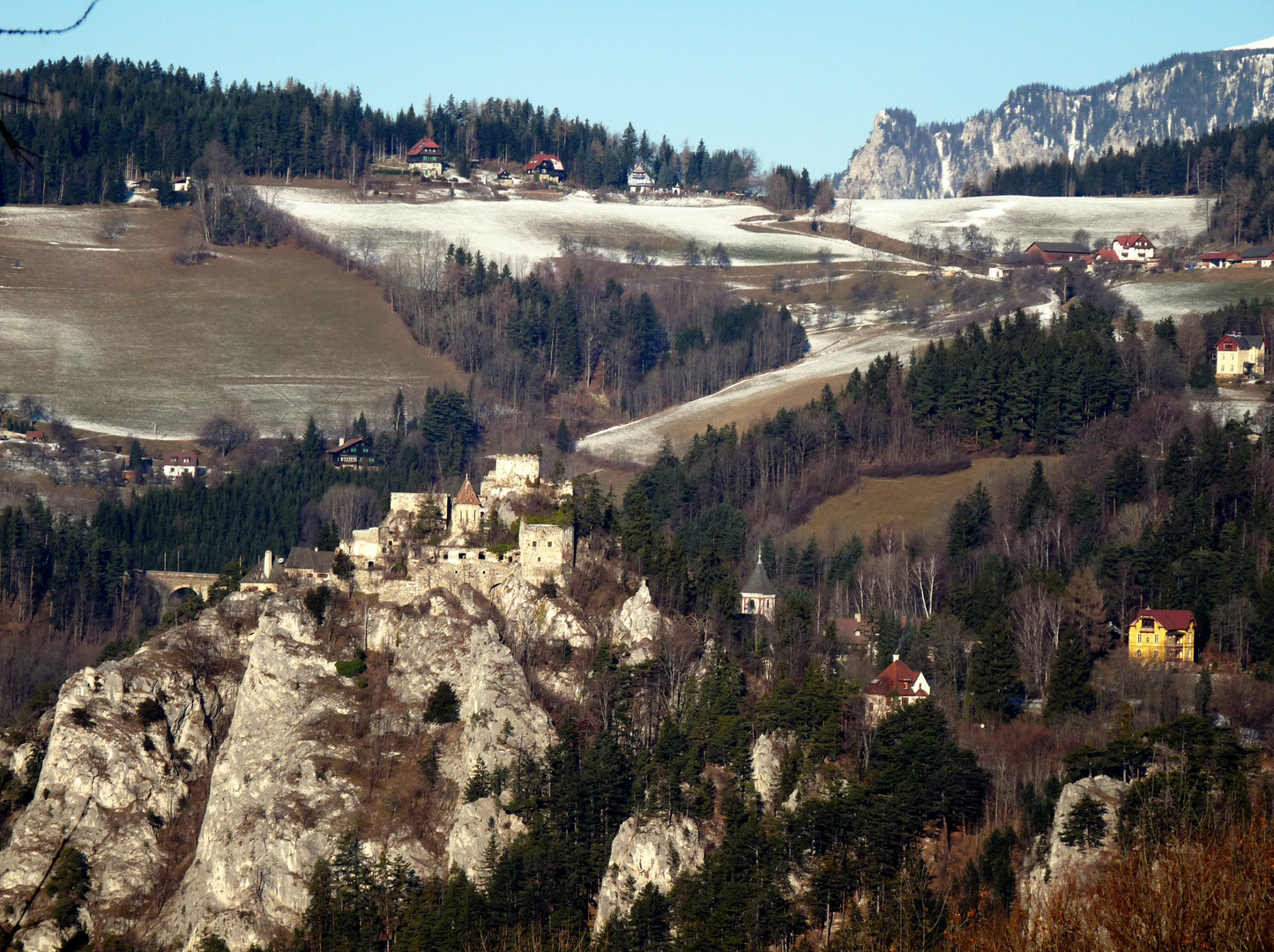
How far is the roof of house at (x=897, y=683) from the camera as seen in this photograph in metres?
76.2

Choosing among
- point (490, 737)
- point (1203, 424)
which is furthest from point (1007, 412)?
point (490, 737)

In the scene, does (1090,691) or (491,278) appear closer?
(1090,691)

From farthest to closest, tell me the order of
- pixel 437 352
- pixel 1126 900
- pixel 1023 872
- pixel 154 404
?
pixel 437 352
pixel 154 404
pixel 1023 872
pixel 1126 900

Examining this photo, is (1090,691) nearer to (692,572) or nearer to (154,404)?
(692,572)

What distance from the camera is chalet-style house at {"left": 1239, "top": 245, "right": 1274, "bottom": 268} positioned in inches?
6663

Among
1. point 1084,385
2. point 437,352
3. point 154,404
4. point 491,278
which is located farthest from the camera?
point 491,278

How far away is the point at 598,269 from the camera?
197 m

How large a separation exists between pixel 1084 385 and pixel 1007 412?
5.13 m

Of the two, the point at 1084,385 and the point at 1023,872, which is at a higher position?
the point at 1084,385

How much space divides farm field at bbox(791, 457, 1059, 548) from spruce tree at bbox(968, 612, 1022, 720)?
30.0 metres

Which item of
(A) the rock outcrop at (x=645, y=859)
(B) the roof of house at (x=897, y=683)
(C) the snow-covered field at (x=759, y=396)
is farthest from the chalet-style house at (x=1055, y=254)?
(A) the rock outcrop at (x=645, y=859)

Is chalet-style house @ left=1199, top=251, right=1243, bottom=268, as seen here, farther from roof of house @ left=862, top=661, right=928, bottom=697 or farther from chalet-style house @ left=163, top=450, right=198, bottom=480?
roof of house @ left=862, top=661, right=928, bottom=697

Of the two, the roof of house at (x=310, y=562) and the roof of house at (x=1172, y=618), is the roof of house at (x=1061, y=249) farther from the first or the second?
the roof of house at (x=310, y=562)

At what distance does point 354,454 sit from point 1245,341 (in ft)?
216
